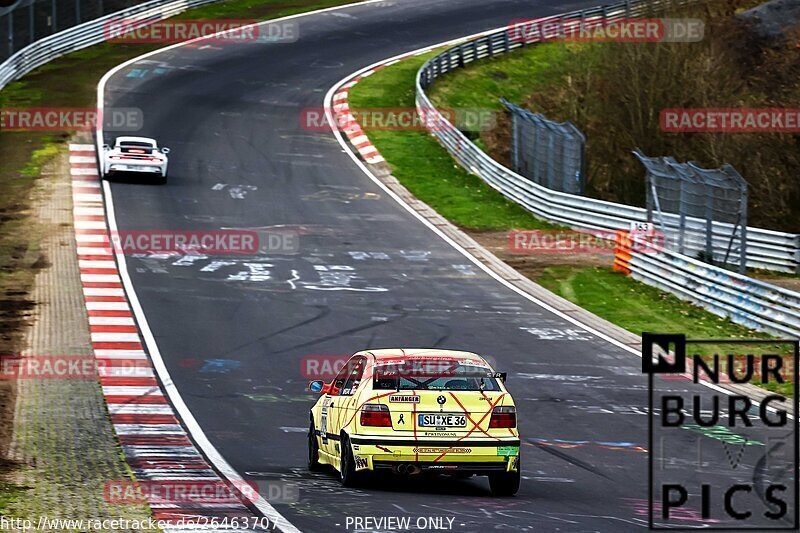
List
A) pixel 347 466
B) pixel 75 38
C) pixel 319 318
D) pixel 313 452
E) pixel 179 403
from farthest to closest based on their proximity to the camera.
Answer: pixel 75 38
pixel 319 318
pixel 179 403
pixel 313 452
pixel 347 466

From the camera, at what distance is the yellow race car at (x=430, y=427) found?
12.0m

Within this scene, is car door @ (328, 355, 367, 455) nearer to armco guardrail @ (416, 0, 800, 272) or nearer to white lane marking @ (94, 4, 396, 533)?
white lane marking @ (94, 4, 396, 533)

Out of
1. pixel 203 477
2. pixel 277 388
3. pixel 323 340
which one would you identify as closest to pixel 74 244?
pixel 323 340

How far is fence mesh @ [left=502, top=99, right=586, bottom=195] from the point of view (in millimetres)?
35062

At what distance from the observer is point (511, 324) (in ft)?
78.1

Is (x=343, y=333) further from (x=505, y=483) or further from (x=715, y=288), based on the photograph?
(x=505, y=483)

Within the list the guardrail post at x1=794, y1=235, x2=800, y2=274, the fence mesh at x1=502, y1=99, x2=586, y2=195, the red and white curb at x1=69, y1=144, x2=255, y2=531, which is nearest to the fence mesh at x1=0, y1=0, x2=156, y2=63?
the red and white curb at x1=69, y1=144, x2=255, y2=531

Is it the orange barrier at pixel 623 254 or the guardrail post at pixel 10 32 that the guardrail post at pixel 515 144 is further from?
the guardrail post at pixel 10 32

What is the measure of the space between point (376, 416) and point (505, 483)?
1.36 meters

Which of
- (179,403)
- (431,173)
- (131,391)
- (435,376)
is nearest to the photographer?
(435,376)

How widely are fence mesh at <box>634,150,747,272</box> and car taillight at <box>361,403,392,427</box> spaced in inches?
578

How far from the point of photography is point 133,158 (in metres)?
35.9

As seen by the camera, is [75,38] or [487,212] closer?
[487,212]

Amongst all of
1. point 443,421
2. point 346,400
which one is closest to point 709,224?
point 346,400
